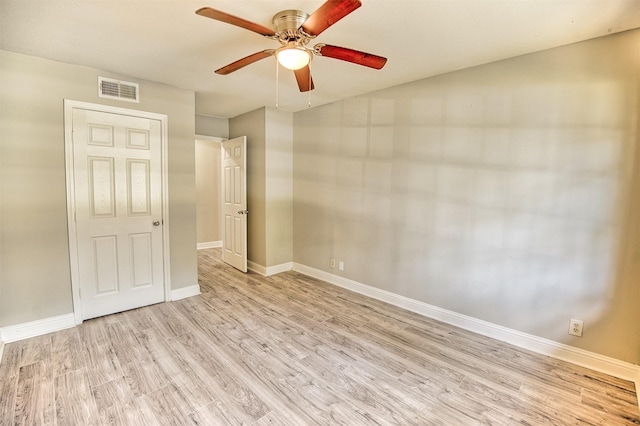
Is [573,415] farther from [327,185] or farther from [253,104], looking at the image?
[253,104]

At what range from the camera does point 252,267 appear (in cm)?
475

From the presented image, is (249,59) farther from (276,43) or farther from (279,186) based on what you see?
(279,186)

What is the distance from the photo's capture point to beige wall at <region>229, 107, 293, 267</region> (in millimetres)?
4398

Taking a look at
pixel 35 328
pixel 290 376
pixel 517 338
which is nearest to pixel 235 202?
pixel 35 328

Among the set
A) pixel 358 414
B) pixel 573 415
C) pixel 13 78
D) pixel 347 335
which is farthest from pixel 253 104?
pixel 573 415

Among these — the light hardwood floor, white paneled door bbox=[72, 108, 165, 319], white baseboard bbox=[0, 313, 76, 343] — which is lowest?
the light hardwood floor

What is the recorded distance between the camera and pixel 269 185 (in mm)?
4426

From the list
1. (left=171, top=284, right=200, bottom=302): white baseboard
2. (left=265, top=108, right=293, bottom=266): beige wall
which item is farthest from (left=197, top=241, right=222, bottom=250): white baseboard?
(left=171, top=284, right=200, bottom=302): white baseboard

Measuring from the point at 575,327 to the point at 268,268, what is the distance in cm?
358

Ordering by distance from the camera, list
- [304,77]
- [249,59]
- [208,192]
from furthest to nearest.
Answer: [208,192]
[304,77]
[249,59]

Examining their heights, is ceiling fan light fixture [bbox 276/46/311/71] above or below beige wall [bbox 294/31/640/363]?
above

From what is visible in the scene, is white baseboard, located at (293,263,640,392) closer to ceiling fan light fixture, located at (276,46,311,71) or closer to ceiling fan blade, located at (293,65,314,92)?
ceiling fan blade, located at (293,65,314,92)

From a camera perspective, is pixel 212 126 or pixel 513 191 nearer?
pixel 513 191

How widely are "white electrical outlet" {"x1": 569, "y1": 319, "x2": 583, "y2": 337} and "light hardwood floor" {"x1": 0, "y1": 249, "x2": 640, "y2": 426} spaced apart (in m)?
0.26
